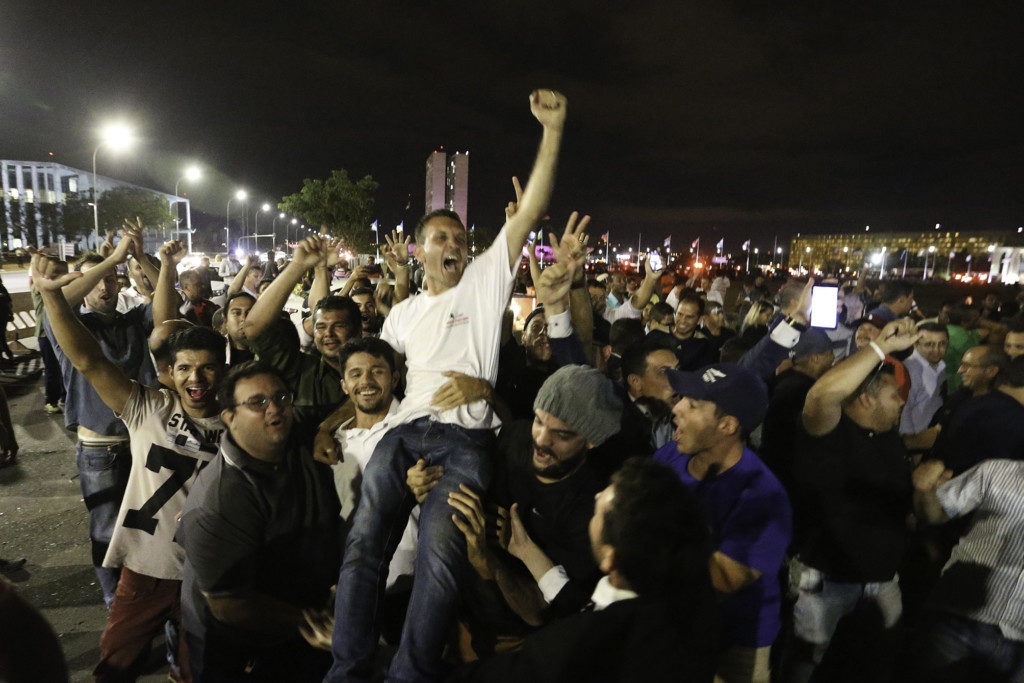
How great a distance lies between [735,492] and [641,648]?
3.57 feet

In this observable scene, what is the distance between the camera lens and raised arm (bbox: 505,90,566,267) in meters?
3.14

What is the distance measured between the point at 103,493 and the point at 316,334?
1726 millimetres

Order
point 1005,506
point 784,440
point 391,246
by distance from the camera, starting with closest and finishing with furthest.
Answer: point 1005,506
point 784,440
point 391,246

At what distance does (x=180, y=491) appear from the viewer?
306 cm

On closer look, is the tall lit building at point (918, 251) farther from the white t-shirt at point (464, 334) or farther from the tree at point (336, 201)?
the white t-shirt at point (464, 334)

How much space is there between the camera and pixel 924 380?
5809 millimetres

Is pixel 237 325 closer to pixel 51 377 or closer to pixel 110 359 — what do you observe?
pixel 110 359

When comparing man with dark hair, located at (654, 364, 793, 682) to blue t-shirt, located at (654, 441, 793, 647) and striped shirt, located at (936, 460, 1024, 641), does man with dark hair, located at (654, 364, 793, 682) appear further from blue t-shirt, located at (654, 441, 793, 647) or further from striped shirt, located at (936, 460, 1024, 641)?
striped shirt, located at (936, 460, 1024, 641)

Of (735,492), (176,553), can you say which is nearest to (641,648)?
(735,492)

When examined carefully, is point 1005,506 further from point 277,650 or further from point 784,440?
point 277,650

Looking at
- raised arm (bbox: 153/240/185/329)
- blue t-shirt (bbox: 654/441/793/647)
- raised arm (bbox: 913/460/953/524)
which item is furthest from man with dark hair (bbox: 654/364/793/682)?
raised arm (bbox: 153/240/185/329)

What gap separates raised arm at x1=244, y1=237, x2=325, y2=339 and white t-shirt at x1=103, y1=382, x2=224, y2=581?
0.85 metres

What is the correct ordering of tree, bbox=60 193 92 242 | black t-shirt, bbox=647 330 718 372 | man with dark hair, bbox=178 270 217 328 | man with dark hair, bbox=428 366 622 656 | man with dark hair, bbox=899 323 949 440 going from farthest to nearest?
tree, bbox=60 193 92 242 < man with dark hair, bbox=178 270 217 328 < black t-shirt, bbox=647 330 718 372 < man with dark hair, bbox=899 323 949 440 < man with dark hair, bbox=428 366 622 656

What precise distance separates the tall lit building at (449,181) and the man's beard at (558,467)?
102130 mm
